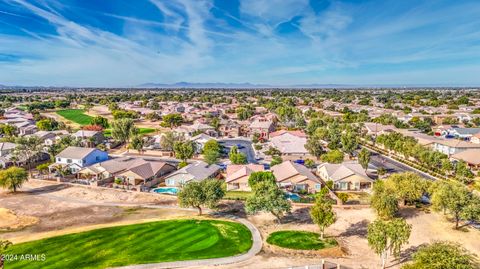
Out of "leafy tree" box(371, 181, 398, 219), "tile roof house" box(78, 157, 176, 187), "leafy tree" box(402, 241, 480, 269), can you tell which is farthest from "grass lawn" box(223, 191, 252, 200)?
"leafy tree" box(402, 241, 480, 269)

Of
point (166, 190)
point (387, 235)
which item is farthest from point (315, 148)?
point (387, 235)

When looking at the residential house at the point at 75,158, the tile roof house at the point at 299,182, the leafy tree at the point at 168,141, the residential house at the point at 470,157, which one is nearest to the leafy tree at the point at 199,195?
the tile roof house at the point at 299,182

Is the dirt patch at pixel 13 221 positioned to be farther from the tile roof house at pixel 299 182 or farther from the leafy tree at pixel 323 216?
the tile roof house at pixel 299 182

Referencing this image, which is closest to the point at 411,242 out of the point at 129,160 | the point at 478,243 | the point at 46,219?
the point at 478,243

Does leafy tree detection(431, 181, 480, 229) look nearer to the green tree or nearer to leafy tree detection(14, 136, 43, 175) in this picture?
leafy tree detection(14, 136, 43, 175)

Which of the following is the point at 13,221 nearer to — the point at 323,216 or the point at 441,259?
the point at 323,216

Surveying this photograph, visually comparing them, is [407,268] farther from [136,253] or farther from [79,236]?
[79,236]

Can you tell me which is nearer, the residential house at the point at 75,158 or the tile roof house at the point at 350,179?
the tile roof house at the point at 350,179
